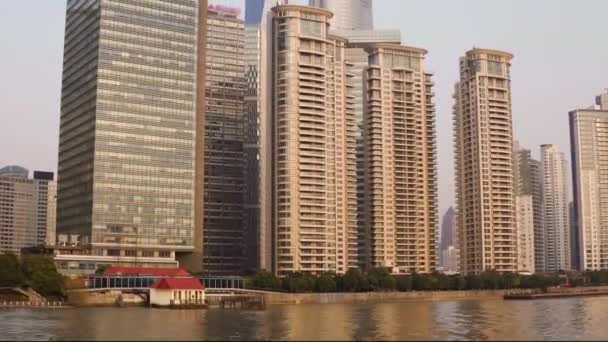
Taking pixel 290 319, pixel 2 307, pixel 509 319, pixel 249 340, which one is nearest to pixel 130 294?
pixel 2 307

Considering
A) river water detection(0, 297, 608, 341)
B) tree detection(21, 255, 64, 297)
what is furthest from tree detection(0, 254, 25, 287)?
river water detection(0, 297, 608, 341)

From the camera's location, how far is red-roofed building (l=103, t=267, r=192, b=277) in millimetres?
175950

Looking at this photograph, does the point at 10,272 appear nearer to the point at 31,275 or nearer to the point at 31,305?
the point at 31,275

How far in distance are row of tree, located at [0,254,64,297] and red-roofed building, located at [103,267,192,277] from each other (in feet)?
38.5

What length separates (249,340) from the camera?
8306 centimetres

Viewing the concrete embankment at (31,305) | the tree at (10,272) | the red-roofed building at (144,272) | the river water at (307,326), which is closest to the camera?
the river water at (307,326)

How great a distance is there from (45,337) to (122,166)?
113 metres

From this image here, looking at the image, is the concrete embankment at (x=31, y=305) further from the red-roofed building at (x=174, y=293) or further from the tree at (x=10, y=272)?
the red-roofed building at (x=174, y=293)

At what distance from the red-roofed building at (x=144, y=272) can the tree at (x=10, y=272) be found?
57.8 feet

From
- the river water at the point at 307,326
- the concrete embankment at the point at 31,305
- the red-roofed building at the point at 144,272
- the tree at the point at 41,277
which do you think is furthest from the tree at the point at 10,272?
the river water at the point at 307,326

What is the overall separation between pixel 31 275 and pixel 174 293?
29.5 metres

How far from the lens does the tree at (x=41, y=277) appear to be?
166250 mm

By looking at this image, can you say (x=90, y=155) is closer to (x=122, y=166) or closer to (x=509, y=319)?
(x=122, y=166)

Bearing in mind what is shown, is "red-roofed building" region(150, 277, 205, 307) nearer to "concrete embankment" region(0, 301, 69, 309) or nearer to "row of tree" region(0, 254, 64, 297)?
"concrete embankment" region(0, 301, 69, 309)
